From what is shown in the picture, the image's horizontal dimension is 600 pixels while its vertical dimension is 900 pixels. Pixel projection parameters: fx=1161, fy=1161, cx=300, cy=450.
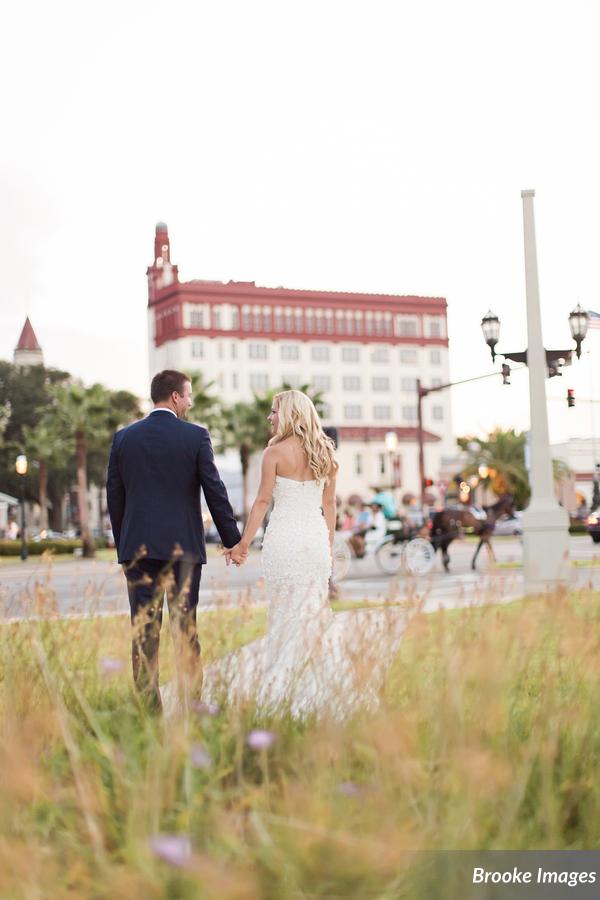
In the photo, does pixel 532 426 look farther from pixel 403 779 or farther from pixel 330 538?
pixel 403 779

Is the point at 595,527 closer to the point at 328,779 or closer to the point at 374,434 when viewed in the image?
the point at 328,779

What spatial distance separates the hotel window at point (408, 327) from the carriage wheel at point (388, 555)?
116 m

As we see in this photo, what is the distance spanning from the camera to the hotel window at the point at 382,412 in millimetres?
139125

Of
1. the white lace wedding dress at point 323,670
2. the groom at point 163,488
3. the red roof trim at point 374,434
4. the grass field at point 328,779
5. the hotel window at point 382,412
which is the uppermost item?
the hotel window at point 382,412

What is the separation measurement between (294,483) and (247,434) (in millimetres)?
65342

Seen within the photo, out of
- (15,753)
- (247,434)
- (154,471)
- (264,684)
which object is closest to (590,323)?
(154,471)

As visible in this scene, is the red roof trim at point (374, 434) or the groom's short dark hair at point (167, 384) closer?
the groom's short dark hair at point (167, 384)

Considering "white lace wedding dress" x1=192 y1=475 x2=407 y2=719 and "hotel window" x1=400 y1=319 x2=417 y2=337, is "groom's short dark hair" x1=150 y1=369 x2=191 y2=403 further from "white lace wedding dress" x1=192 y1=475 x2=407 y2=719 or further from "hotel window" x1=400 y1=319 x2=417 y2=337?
"hotel window" x1=400 y1=319 x2=417 y2=337

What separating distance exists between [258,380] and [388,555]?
109 meters

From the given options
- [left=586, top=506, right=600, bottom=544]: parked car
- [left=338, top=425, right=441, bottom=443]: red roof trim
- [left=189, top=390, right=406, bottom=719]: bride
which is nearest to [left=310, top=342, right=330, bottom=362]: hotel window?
[left=338, top=425, right=441, bottom=443]: red roof trim

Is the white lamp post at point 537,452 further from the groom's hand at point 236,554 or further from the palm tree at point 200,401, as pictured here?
the palm tree at point 200,401

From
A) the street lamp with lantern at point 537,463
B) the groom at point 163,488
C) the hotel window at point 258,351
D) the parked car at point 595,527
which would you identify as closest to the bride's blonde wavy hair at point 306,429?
the groom at point 163,488

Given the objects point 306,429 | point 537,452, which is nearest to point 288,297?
point 537,452

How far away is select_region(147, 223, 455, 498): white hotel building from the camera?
128 m
